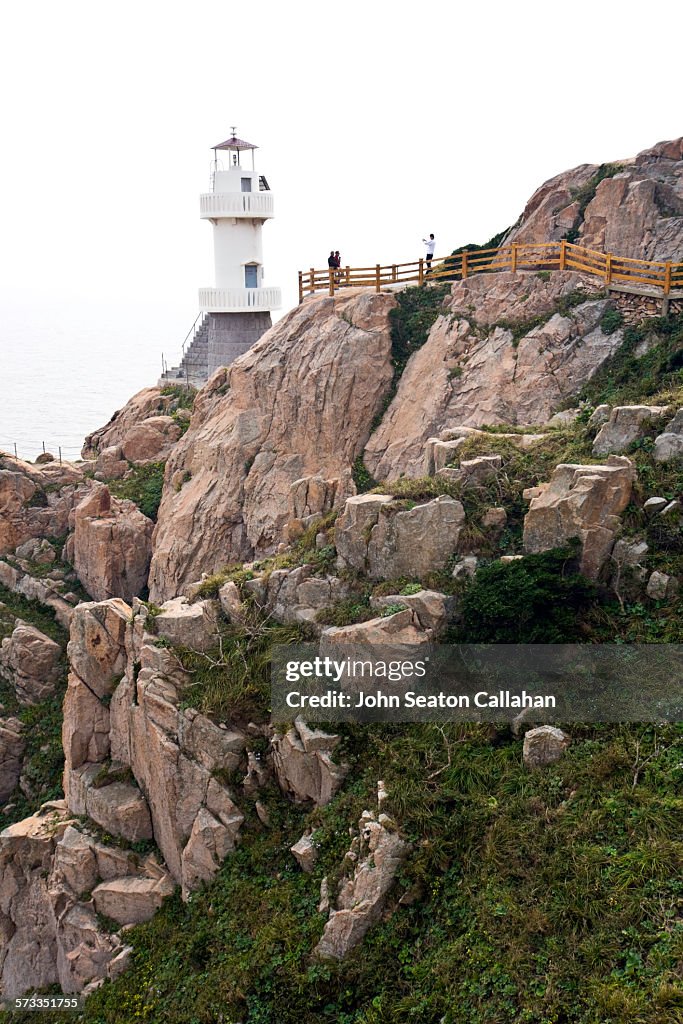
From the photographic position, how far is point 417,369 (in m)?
28.3

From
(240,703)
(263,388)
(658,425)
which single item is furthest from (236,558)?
(658,425)

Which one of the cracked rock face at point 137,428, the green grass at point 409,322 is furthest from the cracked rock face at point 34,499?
the green grass at point 409,322

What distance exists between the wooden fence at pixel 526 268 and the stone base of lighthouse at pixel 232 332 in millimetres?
7351

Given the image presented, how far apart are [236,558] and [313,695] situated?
13.9m

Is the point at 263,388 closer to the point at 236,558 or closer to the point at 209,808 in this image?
the point at 236,558

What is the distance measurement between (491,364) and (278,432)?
23.8 ft

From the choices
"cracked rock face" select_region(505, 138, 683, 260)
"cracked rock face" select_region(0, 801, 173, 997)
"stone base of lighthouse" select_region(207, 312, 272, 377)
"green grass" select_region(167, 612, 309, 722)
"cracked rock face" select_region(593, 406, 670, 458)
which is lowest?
"cracked rock face" select_region(0, 801, 173, 997)

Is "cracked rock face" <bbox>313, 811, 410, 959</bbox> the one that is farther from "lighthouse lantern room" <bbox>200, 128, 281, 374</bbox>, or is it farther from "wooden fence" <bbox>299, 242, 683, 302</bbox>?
"lighthouse lantern room" <bbox>200, 128, 281, 374</bbox>

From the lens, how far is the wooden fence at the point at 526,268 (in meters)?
24.4

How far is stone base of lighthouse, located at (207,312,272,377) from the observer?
38.9 metres

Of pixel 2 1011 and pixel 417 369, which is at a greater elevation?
pixel 417 369

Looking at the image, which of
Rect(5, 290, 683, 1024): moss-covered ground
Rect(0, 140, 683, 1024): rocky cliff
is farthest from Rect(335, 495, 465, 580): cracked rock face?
Rect(5, 290, 683, 1024): moss-covered ground

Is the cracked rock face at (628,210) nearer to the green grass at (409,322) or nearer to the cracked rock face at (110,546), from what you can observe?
the green grass at (409,322)

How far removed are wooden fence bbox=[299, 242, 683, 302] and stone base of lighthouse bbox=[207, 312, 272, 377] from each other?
289 inches
